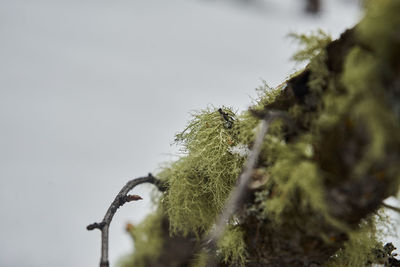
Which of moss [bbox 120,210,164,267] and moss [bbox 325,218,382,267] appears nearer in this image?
moss [bbox 325,218,382,267]

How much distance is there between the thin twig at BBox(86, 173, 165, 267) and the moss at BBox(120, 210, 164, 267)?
0.20 feet

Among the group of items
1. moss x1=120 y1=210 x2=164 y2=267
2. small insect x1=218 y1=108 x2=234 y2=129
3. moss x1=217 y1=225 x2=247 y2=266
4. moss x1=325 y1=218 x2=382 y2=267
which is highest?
small insect x1=218 y1=108 x2=234 y2=129

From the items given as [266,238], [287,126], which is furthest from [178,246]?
[287,126]

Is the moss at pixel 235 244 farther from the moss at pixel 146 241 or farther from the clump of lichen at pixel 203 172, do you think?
the moss at pixel 146 241

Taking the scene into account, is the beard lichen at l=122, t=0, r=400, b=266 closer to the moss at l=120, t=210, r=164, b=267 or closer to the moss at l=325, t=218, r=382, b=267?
the moss at l=325, t=218, r=382, b=267

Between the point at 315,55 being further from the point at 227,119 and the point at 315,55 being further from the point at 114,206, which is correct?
the point at 114,206

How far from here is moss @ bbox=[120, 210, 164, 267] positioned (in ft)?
1.90

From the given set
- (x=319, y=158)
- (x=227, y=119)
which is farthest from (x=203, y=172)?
(x=319, y=158)

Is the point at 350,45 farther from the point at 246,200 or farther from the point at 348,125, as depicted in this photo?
the point at 246,200

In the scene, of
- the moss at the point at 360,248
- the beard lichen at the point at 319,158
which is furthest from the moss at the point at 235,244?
the moss at the point at 360,248

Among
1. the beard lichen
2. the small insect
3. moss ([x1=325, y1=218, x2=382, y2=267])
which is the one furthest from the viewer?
the small insect

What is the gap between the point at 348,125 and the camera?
302mm

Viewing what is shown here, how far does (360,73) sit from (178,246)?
40 cm

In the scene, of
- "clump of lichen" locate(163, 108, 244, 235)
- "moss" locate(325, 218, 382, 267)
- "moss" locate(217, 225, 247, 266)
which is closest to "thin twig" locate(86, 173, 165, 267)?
→ "clump of lichen" locate(163, 108, 244, 235)
